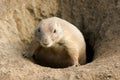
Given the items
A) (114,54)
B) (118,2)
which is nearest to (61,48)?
(114,54)

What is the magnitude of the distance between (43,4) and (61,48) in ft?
6.70

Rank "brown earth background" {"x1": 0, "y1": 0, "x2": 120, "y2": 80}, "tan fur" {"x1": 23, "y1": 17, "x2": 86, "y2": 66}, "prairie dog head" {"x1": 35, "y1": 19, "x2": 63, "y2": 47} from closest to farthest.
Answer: "brown earth background" {"x1": 0, "y1": 0, "x2": 120, "y2": 80}, "prairie dog head" {"x1": 35, "y1": 19, "x2": 63, "y2": 47}, "tan fur" {"x1": 23, "y1": 17, "x2": 86, "y2": 66}

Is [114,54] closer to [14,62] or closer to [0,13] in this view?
[14,62]

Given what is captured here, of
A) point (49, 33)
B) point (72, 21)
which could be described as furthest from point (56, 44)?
point (72, 21)

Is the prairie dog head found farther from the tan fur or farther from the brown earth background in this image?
the brown earth background

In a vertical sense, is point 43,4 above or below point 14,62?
above

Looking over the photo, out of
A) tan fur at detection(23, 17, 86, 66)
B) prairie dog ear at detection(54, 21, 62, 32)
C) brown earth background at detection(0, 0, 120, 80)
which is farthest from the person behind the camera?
prairie dog ear at detection(54, 21, 62, 32)

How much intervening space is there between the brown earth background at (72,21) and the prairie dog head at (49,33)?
51 cm

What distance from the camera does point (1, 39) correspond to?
720 centimetres

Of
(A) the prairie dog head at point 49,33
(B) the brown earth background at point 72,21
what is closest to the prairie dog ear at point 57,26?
(A) the prairie dog head at point 49,33

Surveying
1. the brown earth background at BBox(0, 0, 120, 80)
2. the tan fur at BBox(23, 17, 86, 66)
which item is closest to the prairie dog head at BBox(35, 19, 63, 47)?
the tan fur at BBox(23, 17, 86, 66)

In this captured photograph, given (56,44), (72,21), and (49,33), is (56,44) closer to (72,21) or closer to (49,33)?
(49,33)

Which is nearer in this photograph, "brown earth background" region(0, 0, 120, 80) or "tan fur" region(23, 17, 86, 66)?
"brown earth background" region(0, 0, 120, 80)

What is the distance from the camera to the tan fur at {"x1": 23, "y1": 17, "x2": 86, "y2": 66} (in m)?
6.84
